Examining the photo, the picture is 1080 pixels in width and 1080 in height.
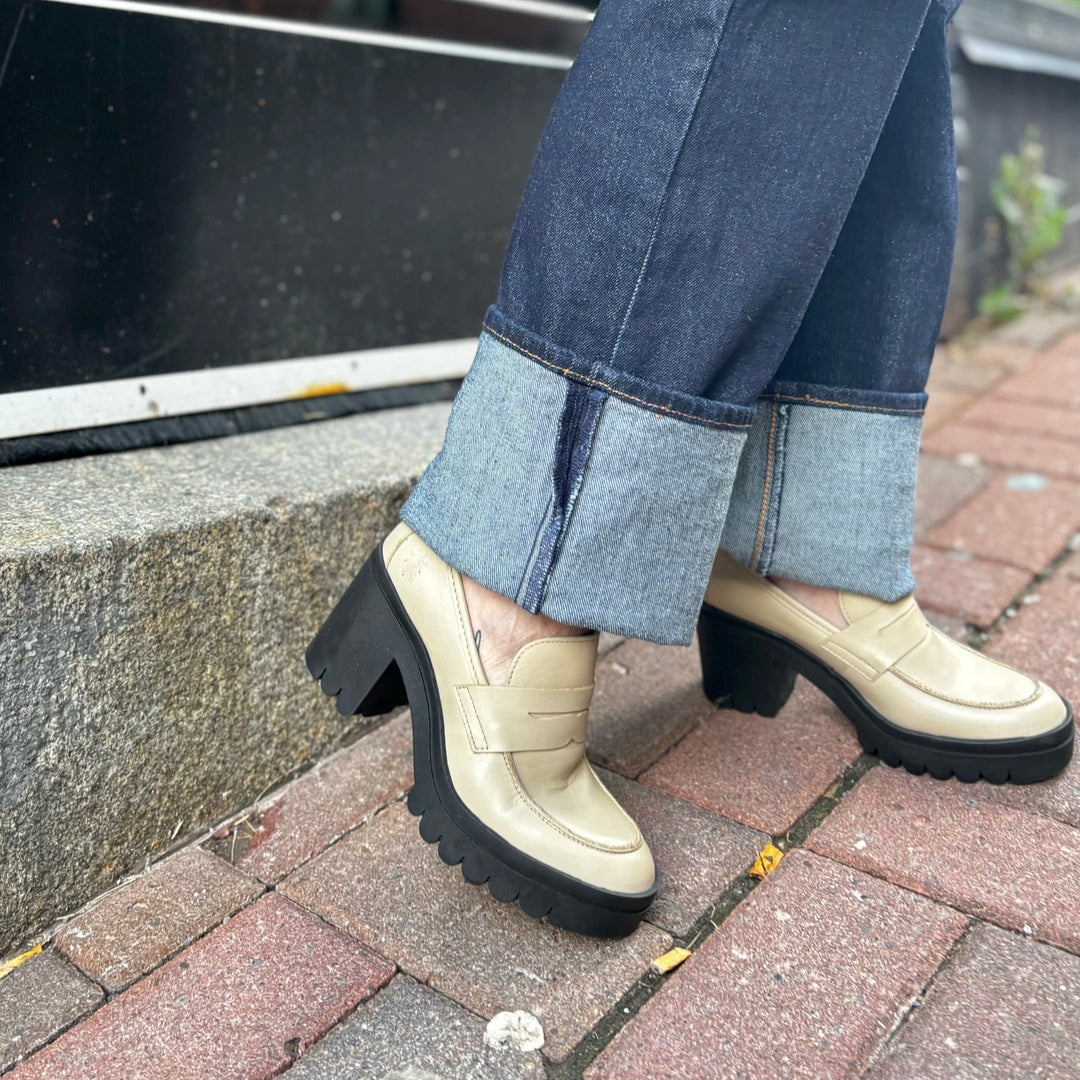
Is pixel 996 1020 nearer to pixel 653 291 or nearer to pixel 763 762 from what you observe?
Answer: pixel 763 762

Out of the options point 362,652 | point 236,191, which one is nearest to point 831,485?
point 362,652

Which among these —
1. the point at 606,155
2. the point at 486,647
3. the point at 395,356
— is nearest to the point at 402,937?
the point at 486,647

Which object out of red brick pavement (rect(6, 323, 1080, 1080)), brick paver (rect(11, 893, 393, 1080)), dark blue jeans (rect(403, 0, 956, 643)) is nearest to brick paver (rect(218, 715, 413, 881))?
red brick pavement (rect(6, 323, 1080, 1080))

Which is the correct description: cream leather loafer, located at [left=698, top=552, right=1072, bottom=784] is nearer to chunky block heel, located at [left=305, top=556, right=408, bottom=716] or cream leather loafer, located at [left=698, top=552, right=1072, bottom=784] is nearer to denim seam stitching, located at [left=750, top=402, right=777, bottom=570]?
denim seam stitching, located at [left=750, top=402, right=777, bottom=570]

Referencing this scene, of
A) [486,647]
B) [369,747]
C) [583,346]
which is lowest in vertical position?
[369,747]

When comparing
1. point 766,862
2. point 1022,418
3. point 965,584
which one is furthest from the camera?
point 1022,418

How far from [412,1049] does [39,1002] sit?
1.17 ft

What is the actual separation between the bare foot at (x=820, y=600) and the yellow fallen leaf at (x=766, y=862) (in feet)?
0.92

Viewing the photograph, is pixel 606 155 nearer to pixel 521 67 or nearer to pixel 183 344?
A: pixel 183 344

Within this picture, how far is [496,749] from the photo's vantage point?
101 centimetres

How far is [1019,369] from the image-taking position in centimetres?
300

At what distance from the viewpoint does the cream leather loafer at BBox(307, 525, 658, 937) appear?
98 centimetres

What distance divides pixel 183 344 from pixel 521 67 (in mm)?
834

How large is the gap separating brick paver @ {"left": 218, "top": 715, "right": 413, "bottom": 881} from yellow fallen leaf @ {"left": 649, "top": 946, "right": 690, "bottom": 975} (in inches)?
15.4
